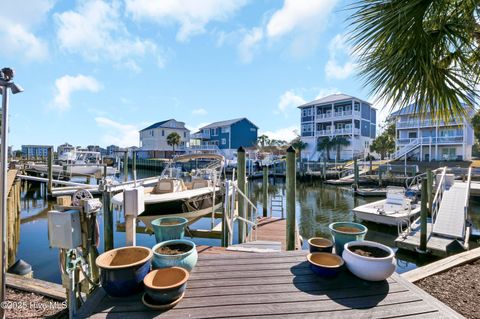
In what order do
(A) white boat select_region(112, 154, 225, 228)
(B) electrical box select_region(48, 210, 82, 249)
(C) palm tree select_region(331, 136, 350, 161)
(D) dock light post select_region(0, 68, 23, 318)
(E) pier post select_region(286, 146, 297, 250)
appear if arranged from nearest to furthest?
(B) electrical box select_region(48, 210, 82, 249), (D) dock light post select_region(0, 68, 23, 318), (E) pier post select_region(286, 146, 297, 250), (A) white boat select_region(112, 154, 225, 228), (C) palm tree select_region(331, 136, 350, 161)

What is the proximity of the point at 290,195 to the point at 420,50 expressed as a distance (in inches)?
120

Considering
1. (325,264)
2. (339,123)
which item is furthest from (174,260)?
(339,123)

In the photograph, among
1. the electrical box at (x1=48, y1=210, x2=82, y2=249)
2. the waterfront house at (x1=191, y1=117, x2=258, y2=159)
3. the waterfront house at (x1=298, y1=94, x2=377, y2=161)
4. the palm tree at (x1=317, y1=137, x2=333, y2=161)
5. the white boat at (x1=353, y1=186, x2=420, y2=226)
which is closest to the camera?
the electrical box at (x1=48, y1=210, x2=82, y2=249)

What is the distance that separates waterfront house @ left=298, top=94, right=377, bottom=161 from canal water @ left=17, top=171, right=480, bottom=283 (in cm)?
1688

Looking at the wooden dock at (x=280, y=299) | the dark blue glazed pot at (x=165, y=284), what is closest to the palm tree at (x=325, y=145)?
the wooden dock at (x=280, y=299)

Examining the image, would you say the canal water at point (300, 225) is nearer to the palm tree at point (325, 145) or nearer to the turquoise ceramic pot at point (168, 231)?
the turquoise ceramic pot at point (168, 231)

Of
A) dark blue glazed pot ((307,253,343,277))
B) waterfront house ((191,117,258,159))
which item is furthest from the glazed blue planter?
waterfront house ((191,117,258,159))

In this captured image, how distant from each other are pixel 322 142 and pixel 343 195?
19.7 meters

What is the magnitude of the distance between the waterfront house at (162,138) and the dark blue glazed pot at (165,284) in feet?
162

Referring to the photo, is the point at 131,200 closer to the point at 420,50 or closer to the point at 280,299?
the point at 280,299

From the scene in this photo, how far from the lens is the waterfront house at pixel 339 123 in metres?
37.3

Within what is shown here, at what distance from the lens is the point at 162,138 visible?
52969 mm

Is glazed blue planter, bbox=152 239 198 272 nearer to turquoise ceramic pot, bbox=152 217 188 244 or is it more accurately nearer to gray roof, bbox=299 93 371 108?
turquoise ceramic pot, bbox=152 217 188 244

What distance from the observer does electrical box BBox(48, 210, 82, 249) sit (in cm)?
269
